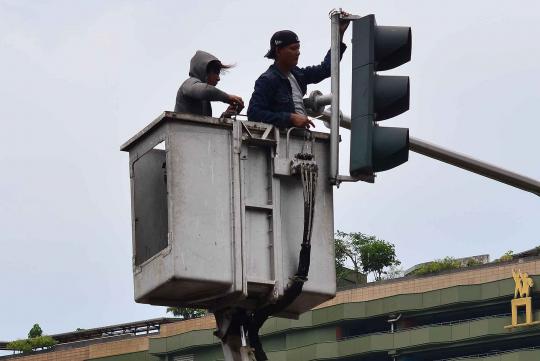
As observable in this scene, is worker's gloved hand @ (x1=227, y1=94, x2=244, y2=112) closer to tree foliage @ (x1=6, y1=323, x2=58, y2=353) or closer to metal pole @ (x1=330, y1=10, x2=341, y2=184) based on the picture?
metal pole @ (x1=330, y1=10, x2=341, y2=184)

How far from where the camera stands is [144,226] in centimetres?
1831

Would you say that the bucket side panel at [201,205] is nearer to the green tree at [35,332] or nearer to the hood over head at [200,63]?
the hood over head at [200,63]

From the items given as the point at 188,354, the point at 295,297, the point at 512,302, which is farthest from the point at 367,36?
the point at 188,354

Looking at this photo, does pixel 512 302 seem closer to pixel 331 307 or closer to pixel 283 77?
pixel 331 307

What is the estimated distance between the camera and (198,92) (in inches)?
703

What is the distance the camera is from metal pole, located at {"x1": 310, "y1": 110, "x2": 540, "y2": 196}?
17.7m

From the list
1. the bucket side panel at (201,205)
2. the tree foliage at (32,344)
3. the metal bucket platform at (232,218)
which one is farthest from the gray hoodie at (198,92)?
the tree foliage at (32,344)

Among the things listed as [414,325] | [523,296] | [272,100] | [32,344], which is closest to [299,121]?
[272,100]

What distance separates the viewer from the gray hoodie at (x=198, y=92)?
58.4 feet

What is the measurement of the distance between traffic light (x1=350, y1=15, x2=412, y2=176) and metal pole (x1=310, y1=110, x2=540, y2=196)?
3.61 feet

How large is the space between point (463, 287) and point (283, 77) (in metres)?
92.0

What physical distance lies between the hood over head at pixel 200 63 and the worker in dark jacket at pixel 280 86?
54cm

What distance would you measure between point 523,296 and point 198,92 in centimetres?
9154

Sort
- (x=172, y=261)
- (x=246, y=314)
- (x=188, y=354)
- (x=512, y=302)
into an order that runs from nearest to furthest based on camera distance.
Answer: (x=172, y=261)
(x=246, y=314)
(x=512, y=302)
(x=188, y=354)
